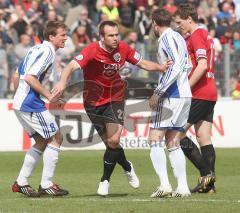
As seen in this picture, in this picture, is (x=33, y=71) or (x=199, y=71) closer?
(x=33, y=71)

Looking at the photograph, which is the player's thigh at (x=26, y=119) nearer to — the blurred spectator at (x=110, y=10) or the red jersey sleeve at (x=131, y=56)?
the red jersey sleeve at (x=131, y=56)

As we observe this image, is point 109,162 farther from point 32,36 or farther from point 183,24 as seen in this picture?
point 32,36

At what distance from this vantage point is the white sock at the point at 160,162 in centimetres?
1173

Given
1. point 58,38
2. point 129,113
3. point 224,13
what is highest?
point 58,38

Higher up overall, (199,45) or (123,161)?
(199,45)

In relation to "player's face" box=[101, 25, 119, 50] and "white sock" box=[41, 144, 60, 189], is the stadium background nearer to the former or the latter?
"white sock" box=[41, 144, 60, 189]

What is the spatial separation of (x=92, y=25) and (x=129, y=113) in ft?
18.5

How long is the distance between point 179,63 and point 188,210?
209 centimetres

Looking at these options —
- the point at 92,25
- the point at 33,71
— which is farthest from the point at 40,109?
the point at 92,25

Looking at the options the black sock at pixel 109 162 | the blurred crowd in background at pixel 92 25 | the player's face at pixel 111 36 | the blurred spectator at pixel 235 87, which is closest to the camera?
the player's face at pixel 111 36

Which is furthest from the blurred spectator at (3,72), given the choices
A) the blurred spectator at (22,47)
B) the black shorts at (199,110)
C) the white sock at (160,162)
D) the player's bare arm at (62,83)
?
the white sock at (160,162)

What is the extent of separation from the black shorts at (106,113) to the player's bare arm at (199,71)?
1010 mm

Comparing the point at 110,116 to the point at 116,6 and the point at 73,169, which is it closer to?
the point at 73,169

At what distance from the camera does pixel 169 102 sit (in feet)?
38.7
